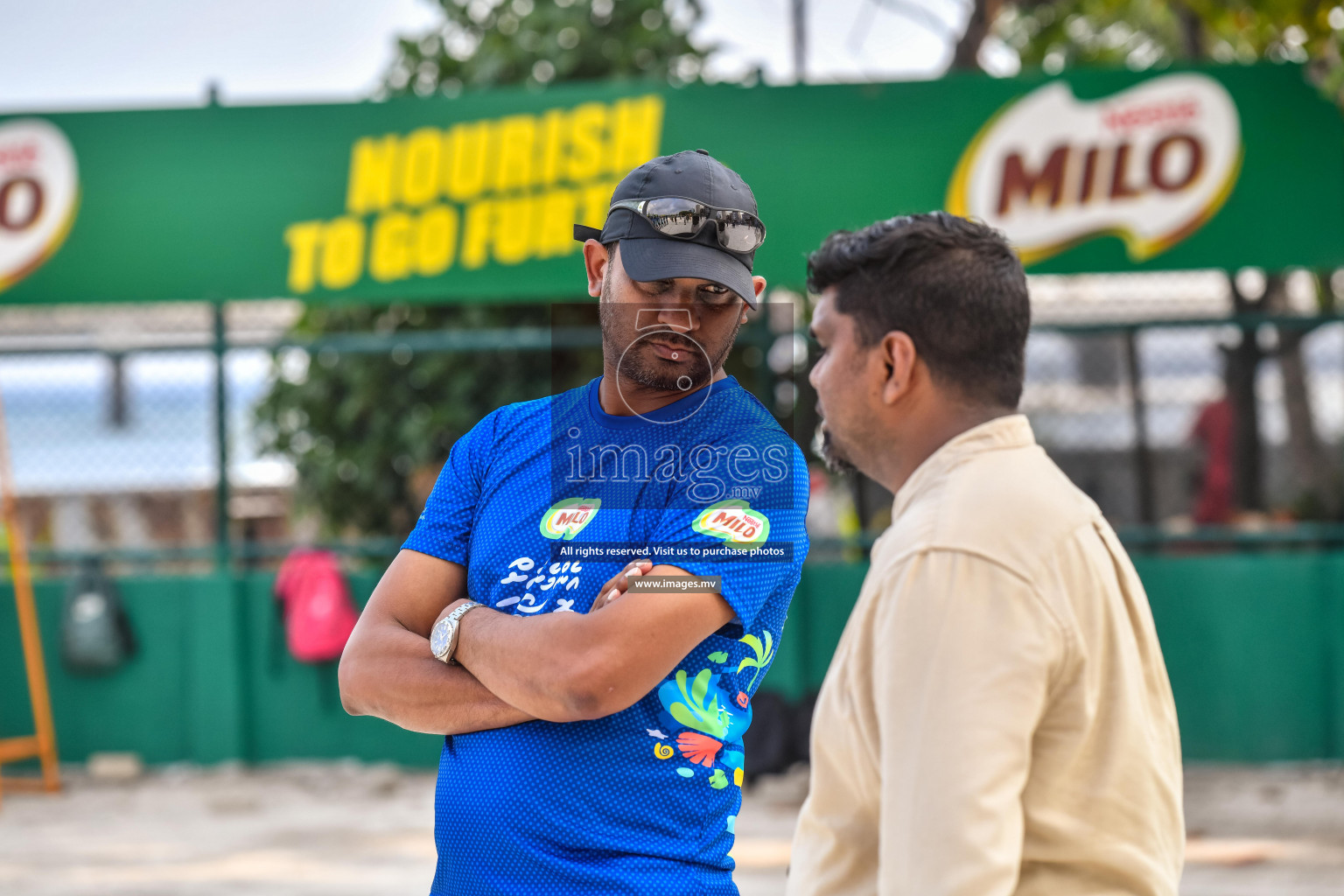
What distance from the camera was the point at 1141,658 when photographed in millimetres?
1335

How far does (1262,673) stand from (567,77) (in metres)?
5.27

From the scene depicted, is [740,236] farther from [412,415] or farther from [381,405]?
[381,405]

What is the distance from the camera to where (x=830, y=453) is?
5.04ft

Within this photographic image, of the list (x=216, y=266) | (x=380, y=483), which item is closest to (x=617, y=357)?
(x=216, y=266)

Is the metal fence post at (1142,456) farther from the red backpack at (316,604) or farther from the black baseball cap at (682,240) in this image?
the black baseball cap at (682,240)

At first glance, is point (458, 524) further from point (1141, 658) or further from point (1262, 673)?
point (1262, 673)

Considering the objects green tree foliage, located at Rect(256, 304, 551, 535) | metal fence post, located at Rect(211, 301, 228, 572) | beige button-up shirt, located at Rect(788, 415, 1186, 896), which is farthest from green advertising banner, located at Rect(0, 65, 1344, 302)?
beige button-up shirt, located at Rect(788, 415, 1186, 896)

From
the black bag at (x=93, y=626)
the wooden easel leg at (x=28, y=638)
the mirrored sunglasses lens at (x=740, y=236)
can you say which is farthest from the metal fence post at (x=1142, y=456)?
the mirrored sunglasses lens at (x=740, y=236)

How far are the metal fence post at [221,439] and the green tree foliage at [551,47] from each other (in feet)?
7.27

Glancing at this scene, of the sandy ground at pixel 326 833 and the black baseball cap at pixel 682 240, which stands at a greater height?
the black baseball cap at pixel 682 240

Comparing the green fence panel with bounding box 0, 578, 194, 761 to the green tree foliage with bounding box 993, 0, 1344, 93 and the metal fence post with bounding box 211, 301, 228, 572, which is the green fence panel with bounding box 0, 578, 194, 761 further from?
the green tree foliage with bounding box 993, 0, 1344, 93

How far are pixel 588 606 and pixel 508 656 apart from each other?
126 millimetres

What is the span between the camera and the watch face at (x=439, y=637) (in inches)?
69.0

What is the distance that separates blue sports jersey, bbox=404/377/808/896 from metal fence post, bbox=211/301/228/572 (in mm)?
5610
